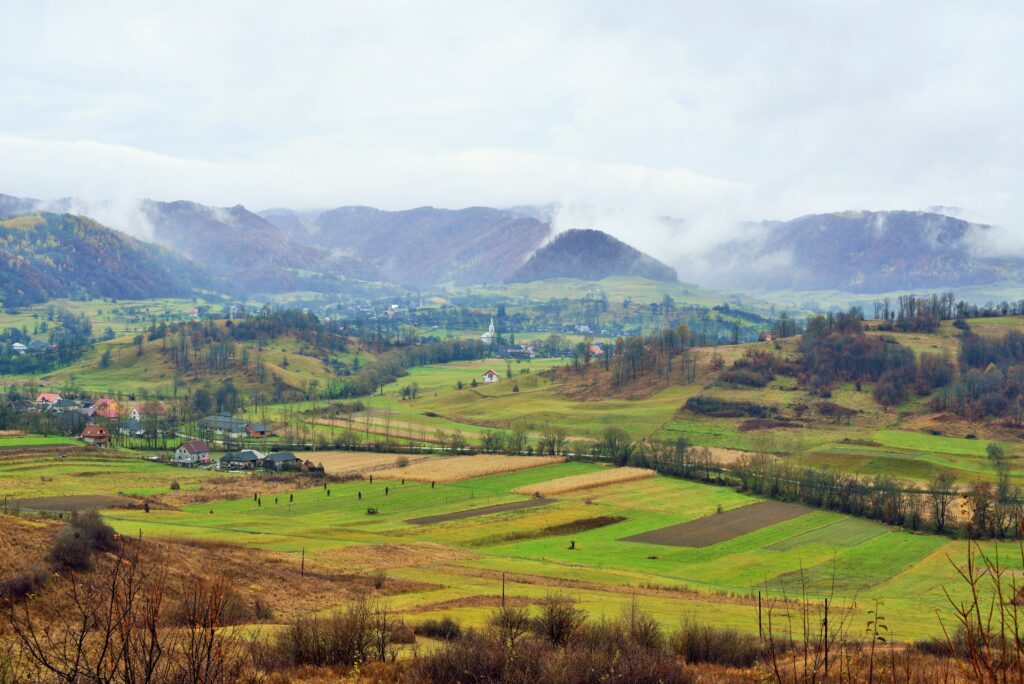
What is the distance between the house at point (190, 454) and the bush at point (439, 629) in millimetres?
78448

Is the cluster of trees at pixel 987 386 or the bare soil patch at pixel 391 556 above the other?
the cluster of trees at pixel 987 386

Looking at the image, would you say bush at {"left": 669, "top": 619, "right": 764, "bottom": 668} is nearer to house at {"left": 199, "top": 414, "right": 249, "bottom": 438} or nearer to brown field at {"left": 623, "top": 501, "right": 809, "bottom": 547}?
brown field at {"left": 623, "top": 501, "right": 809, "bottom": 547}

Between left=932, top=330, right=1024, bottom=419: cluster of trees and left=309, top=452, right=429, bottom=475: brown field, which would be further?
left=932, top=330, right=1024, bottom=419: cluster of trees

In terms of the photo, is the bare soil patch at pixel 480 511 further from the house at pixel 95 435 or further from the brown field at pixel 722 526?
the house at pixel 95 435

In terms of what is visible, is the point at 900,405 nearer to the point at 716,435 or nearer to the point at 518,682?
the point at 716,435

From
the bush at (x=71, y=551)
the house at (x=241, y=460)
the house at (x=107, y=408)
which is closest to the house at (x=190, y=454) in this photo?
the house at (x=241, y=460)

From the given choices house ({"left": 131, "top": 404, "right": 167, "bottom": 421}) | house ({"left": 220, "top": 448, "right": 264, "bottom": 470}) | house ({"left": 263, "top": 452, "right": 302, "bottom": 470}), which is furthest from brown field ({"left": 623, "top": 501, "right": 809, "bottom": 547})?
house ({"left": 131, "top": 404, "right": 167, "bottom": 421})

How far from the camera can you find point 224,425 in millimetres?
126125

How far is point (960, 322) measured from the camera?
548 ft

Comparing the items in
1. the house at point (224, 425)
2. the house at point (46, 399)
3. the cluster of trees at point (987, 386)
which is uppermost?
the cluster of trees at point (987, 386)

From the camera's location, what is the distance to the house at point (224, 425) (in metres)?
123

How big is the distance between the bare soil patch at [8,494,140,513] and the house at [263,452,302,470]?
2540 centimetres

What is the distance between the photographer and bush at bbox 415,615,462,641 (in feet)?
96.7

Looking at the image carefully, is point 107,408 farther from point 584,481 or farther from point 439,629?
point 439,629
